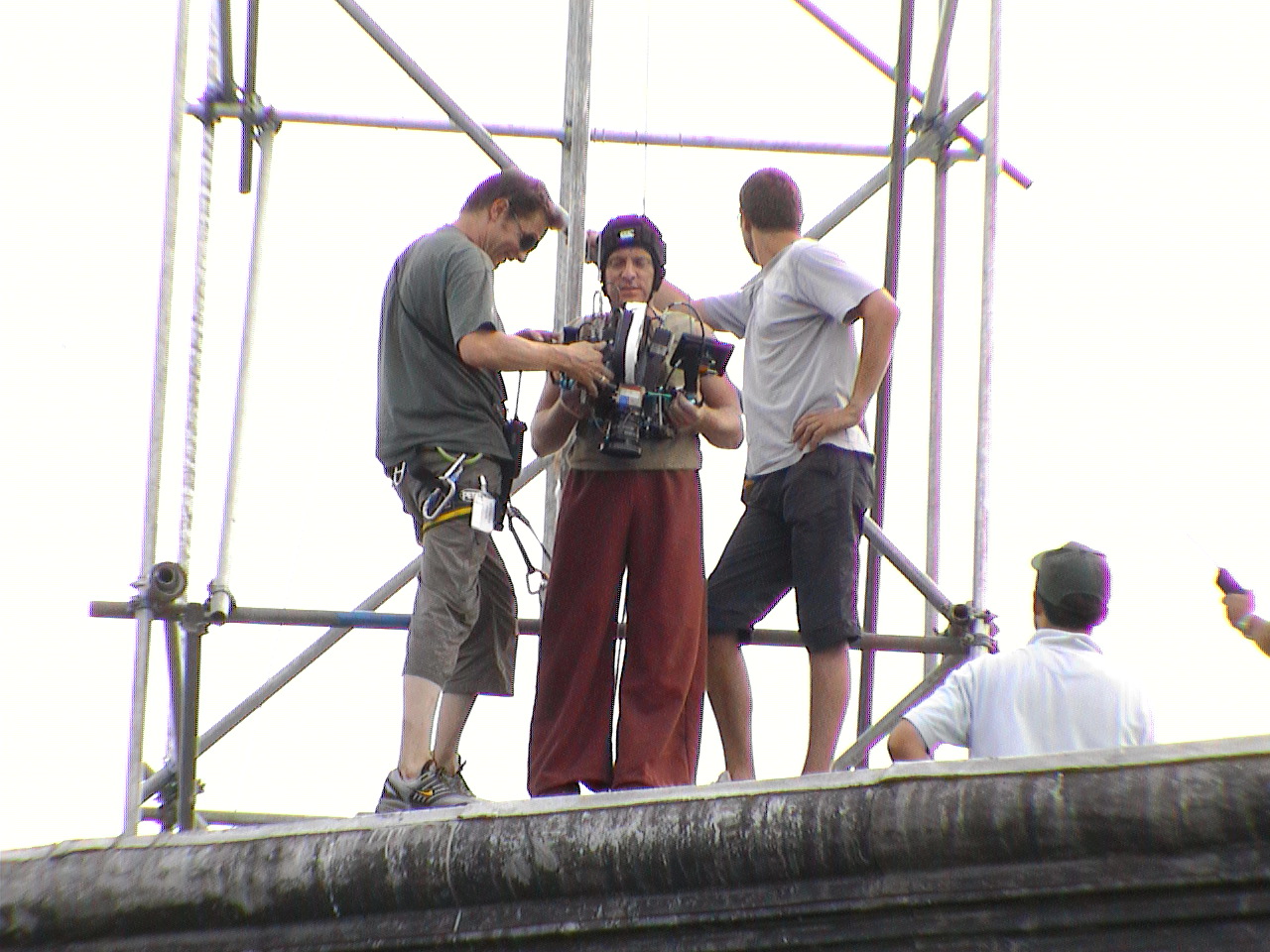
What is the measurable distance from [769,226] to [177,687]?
1742mm

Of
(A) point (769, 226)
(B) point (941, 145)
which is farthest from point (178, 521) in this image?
(B) point (941, 145)

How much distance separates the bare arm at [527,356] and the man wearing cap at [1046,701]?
3.72 feet

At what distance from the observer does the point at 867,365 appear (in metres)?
4.29

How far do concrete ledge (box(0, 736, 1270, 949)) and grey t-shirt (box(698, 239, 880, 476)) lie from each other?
1.47 metres

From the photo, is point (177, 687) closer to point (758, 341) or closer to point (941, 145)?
point (758, 341)

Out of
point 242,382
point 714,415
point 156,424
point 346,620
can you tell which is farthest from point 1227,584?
point 242,382

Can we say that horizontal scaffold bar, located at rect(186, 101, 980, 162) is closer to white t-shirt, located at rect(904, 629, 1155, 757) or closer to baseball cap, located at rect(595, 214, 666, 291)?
baseball cap, located at rect(595, 214, 666, 291)

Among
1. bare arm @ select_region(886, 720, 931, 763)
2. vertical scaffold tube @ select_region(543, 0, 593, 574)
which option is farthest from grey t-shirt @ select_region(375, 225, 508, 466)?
bare arm @ select_region(886, 720, 931, 763)

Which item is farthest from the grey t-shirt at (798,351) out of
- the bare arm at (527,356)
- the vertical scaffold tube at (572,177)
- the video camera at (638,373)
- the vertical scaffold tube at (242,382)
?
the vertical scaffold tube at (242,382)

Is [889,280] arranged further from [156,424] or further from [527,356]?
[156,424]

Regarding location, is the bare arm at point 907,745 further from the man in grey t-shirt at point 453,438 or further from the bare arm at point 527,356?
the bare arm at point 527,356

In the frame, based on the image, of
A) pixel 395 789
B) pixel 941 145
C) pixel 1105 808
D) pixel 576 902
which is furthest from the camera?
pixel 941 145

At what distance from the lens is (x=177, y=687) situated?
13.9 ft

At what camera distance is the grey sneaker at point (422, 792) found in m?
3.86
